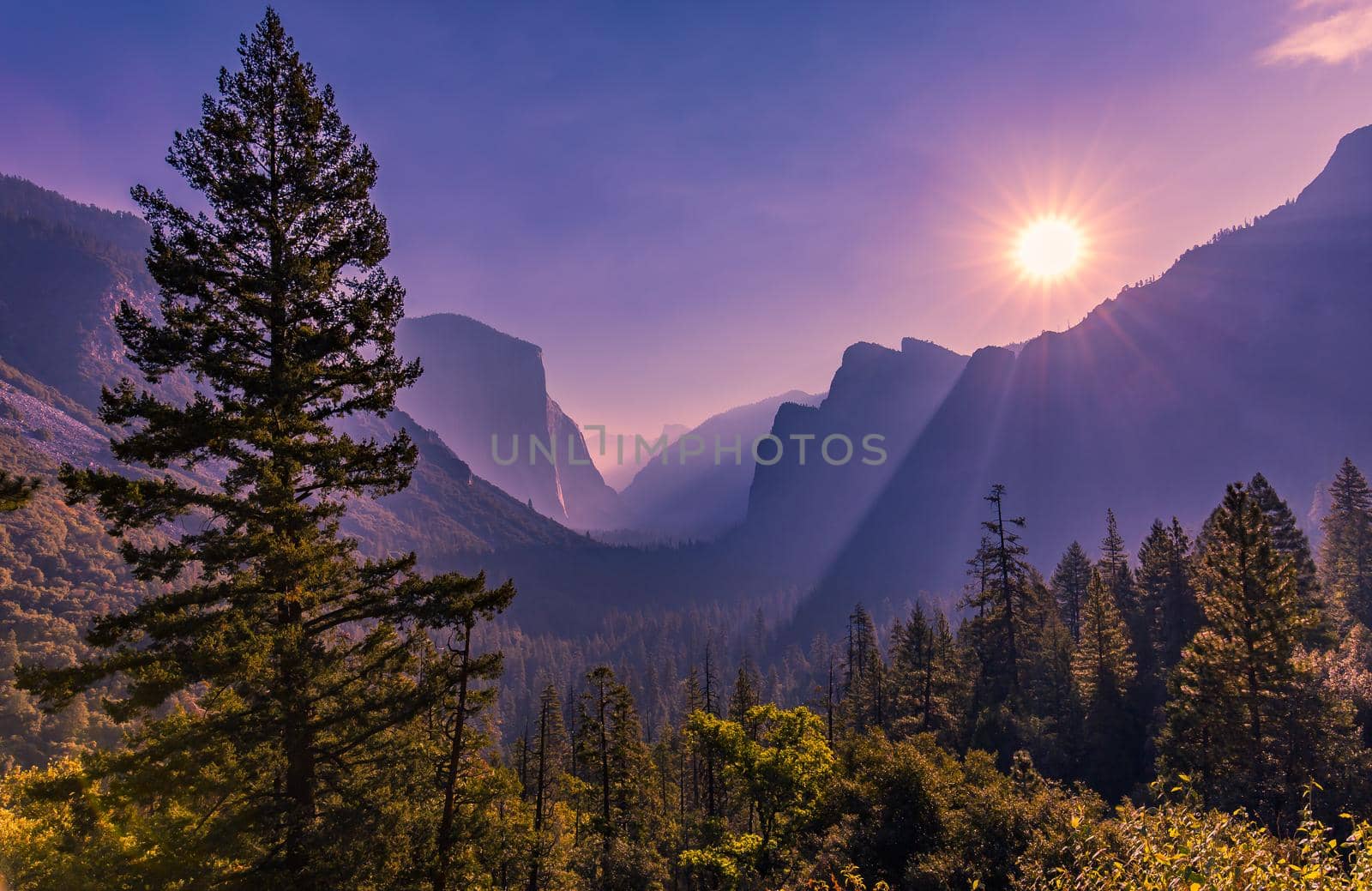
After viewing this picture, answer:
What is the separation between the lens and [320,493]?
11.8 metres

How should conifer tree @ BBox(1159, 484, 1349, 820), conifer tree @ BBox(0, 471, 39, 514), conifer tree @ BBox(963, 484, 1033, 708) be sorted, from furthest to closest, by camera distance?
conifer tree @ BBox(963, 484, 1033, 708) < conifer tree @ BBox(1159, 484, 1349, 820) < conifer tree @ BBox(0, 471, 39, 514)

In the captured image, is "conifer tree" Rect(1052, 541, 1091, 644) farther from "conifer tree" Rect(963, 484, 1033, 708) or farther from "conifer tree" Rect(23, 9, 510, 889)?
"conifer tree" Rect(23, 9, 510, 889)

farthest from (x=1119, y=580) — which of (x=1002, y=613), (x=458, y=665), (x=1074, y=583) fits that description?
(x=458, y=665)

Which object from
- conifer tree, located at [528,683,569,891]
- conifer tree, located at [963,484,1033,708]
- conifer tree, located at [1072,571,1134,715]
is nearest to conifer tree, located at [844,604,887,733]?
conifer tree, located at [963,484,1033,708]

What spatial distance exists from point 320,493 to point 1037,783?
27.5m

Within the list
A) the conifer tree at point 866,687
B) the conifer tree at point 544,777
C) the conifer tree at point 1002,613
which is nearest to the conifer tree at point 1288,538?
the conifer tree at point 1002,613

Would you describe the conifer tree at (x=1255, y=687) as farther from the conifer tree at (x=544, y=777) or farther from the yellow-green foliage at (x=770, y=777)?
the conifer tree at (x=544, y=777)

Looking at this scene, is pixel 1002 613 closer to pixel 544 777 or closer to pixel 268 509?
pixel 544 777

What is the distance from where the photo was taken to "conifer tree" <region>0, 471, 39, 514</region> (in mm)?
8367

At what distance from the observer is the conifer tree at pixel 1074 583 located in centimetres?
6502

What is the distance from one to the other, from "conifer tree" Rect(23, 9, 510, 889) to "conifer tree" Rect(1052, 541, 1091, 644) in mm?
71078

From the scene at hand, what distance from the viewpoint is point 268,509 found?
10.6 meters

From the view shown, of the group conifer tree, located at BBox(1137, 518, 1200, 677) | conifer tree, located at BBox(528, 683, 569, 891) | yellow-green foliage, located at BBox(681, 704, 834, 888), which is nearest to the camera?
yellow-green foliage, located at BBox(681, 704, 834, 888)

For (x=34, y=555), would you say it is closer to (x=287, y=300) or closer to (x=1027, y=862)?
(x=287, y=300)
